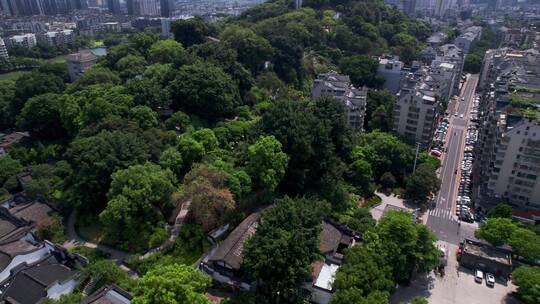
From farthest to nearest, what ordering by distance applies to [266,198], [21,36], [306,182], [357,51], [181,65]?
[21,36] < [357,51] < [181,65] < [306,182] < [266,198]

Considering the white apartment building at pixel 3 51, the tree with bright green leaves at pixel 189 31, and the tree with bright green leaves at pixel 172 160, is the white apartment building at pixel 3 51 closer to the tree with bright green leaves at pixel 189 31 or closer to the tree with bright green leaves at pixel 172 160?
the tree with bright green leaves at pixel 189 31

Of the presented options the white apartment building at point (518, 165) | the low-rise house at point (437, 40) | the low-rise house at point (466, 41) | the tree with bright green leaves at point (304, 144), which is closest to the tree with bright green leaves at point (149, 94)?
the tree with bright green leaves at point (304, 144)

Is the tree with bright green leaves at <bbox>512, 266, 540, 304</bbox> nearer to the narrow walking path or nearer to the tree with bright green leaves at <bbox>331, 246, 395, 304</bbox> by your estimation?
the tree with bright green leaves at <bbox>331, 246, 395, 304</bbox>

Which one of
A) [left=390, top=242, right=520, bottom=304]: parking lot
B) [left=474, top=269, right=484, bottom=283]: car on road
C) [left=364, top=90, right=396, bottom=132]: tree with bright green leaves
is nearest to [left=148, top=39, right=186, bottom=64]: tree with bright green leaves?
[left=364, top=90, right=396, bottom=132]: tree with bright green leaves

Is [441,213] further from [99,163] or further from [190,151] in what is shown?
[99,163]

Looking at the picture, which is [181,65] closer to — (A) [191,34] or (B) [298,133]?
(A) [191,34]

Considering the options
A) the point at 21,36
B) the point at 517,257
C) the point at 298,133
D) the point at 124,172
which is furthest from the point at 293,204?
the point at 21,36

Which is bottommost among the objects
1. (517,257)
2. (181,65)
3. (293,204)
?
(517,257)
